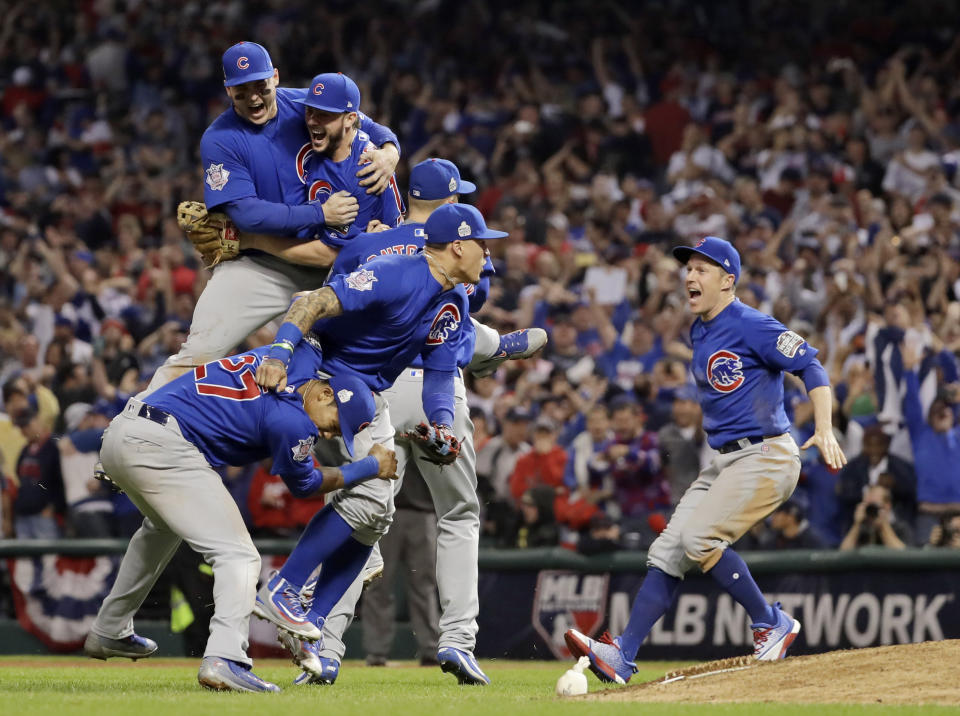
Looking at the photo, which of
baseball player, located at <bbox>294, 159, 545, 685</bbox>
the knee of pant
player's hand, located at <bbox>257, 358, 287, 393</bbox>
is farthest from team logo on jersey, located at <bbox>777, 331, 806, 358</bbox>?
player's hand, located at <bbox>257, 358, 287, 393</bbox>

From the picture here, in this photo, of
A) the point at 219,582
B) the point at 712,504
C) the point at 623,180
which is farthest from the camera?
the point at 623,180

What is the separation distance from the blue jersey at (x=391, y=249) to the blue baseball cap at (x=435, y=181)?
0.27 metres

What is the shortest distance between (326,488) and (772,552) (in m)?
5.37

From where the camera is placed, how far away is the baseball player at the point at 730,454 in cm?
777

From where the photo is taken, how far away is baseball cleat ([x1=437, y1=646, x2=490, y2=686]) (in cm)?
764

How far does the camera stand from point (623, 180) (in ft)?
55.7

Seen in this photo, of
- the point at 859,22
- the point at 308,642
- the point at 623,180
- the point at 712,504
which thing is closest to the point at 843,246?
the point at 623,180

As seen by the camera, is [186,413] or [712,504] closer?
[186,413]

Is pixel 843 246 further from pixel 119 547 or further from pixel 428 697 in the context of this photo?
pixel 428 697

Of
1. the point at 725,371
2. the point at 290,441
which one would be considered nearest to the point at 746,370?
the point at 725,371

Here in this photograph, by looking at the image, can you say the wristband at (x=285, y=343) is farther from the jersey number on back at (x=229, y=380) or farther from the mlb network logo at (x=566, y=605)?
the mlb network logo at (x=566, y=605)

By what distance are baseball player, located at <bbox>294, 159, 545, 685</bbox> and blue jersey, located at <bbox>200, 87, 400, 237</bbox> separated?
40 centimetres

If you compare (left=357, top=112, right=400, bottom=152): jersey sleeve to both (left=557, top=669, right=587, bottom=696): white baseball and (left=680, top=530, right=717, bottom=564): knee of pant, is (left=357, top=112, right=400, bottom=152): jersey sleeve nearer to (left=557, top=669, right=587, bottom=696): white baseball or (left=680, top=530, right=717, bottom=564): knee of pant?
(left=680, top=530, right=717, bottom=564): knee of pant

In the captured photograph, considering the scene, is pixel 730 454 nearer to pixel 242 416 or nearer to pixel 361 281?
pixel 361 281
